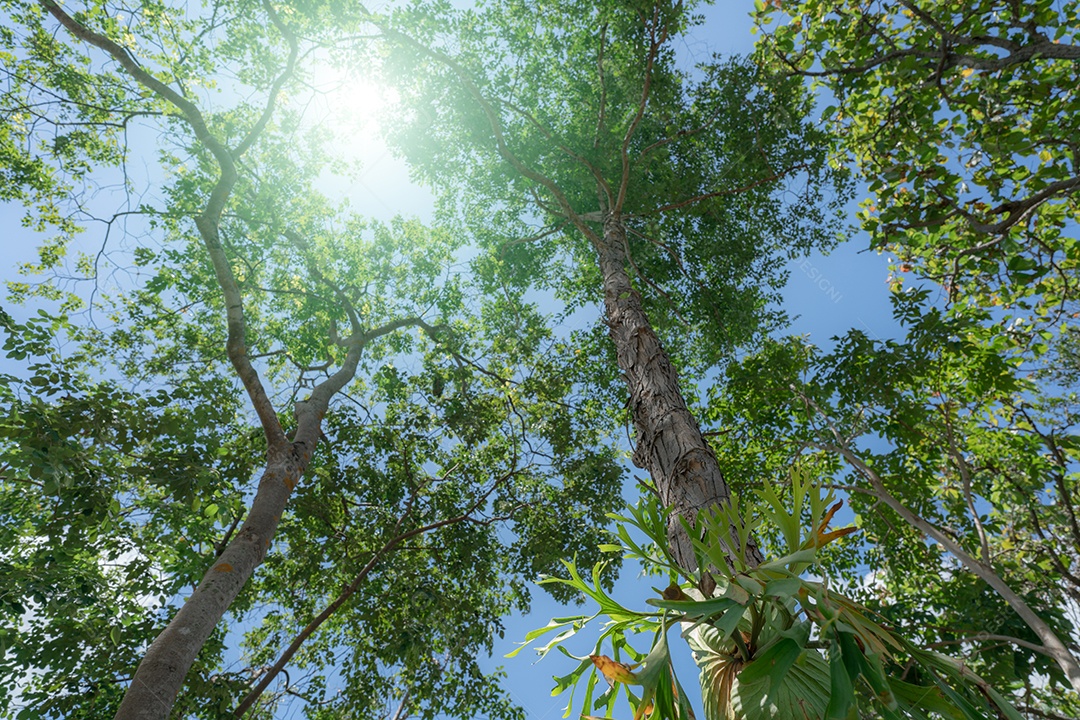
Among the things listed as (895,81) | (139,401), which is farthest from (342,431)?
(895,81)

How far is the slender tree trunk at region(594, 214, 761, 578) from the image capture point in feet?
5.95

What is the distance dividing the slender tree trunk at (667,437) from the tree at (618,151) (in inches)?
105

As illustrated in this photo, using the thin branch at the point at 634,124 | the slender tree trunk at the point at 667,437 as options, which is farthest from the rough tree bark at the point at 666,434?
the thin branch at the point at 634,124

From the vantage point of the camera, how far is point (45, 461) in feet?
9.75

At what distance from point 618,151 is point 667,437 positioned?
5.28 metres

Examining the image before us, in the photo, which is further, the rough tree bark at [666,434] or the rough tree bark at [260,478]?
the rough tree bark at [260,478]

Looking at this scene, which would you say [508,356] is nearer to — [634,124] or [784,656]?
[634,124]

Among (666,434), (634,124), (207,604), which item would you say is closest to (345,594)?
(207,604)

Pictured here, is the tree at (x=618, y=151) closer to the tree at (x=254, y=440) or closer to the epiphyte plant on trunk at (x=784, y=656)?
the tree at (x=254, y=440)

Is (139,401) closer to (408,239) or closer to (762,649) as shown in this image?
(762,649)

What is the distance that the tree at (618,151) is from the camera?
6391mm

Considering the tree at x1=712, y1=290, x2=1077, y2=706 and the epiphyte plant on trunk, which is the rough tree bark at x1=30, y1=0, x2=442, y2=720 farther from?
the tree at x1=712, y1=290, x2=1077, y2=706

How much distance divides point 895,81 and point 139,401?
24.8 ft

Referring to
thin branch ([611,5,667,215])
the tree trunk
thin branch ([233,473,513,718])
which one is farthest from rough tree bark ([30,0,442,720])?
thin branch ([611,5,667,215])
